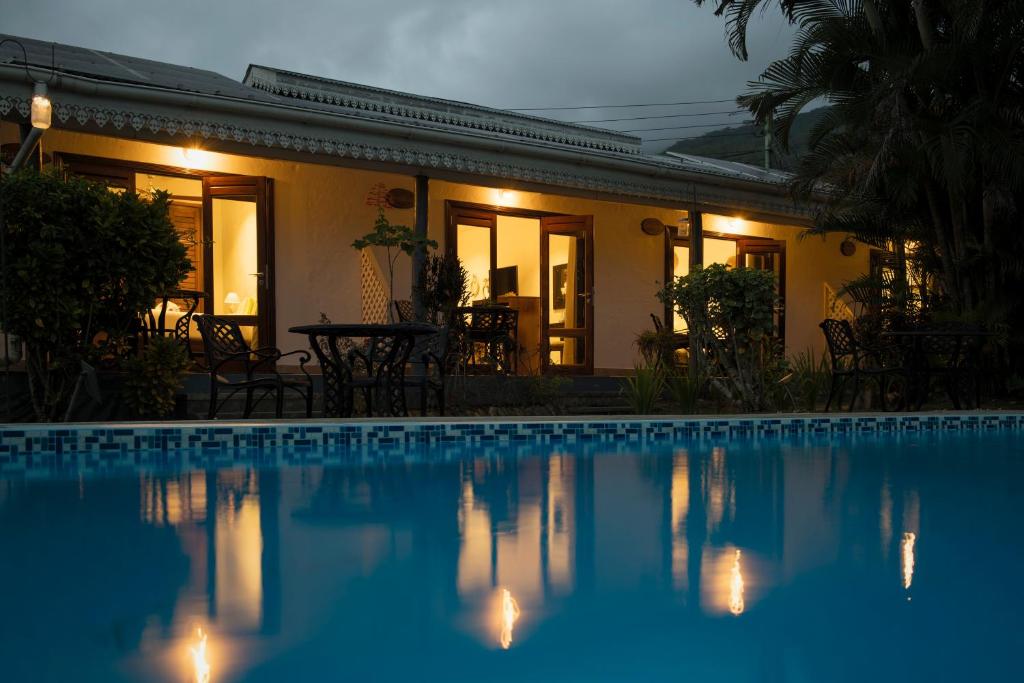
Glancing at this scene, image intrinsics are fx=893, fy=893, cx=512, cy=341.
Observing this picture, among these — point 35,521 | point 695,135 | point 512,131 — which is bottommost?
point 35,521

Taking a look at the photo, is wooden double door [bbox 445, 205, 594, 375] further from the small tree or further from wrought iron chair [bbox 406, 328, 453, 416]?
the small tree

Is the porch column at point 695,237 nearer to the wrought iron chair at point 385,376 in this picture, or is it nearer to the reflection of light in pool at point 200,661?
the wrought iron chair at point 385,376

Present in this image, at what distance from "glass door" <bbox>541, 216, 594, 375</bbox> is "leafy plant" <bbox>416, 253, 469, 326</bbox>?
2536 millimetres

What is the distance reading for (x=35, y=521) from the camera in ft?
10.1

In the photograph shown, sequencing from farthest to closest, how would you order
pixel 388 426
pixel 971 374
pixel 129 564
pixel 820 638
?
pixel 971 374
pixel 388 426
pixel 129 564
pixel 820 638

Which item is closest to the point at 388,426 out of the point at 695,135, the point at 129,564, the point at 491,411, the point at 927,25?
the point at 491,411

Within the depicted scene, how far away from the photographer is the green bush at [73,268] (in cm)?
515

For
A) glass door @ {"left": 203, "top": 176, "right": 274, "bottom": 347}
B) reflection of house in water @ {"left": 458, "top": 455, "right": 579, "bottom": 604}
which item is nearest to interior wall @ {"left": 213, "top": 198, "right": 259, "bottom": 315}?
glass door @ {"left": 203, "top": 176, "right": 274, "bottom": 347}

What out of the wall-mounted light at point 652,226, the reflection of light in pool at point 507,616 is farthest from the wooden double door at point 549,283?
the reflection of light in pool at point 507,616

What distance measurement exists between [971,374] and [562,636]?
678 cm


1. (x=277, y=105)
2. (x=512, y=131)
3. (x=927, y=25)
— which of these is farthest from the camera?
(x=512, y=131)

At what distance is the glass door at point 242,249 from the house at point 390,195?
0.02 m

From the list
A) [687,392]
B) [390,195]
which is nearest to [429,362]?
[687,392]

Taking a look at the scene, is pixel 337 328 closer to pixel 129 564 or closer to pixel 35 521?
pixel 35 521
